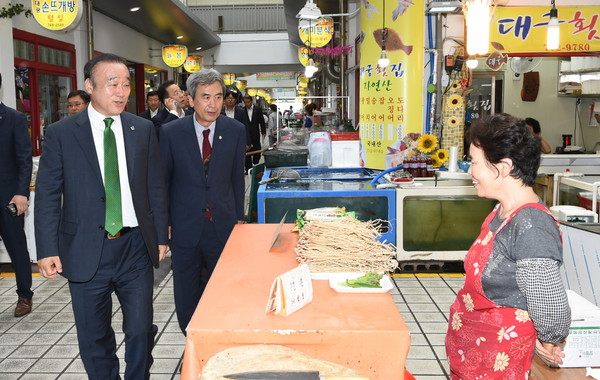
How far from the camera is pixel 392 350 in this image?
1801 millimetres

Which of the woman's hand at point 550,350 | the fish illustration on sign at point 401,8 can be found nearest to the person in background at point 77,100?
the fish illustration on sign at point 401,8

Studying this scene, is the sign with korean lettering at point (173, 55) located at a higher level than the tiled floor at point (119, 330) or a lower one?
higher

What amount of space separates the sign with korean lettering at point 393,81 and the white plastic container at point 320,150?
1.93ft

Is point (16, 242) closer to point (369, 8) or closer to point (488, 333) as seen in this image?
point (488, 333)

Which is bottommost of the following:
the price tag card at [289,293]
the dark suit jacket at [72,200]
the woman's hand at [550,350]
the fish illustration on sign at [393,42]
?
the woman's hand at [550,350]

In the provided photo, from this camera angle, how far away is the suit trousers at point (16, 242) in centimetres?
445

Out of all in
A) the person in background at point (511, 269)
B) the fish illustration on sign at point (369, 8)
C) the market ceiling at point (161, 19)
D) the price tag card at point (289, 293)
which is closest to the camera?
the person in background at point (511, 269)

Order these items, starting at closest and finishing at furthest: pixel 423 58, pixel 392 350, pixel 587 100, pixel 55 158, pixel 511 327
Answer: pixel 392 350, pixel 511 327, pixel 55 158, pixel 423 58, pixel 587 100

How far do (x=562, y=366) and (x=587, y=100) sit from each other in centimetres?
980

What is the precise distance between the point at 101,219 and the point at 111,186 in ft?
0.54

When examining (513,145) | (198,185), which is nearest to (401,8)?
(198,185)

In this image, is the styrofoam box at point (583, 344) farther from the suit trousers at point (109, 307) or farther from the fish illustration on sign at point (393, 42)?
the fish illustration on sign at point (393, 42)

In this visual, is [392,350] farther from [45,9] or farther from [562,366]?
[45,9]

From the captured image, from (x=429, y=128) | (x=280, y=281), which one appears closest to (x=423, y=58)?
(x=429, y=128)
